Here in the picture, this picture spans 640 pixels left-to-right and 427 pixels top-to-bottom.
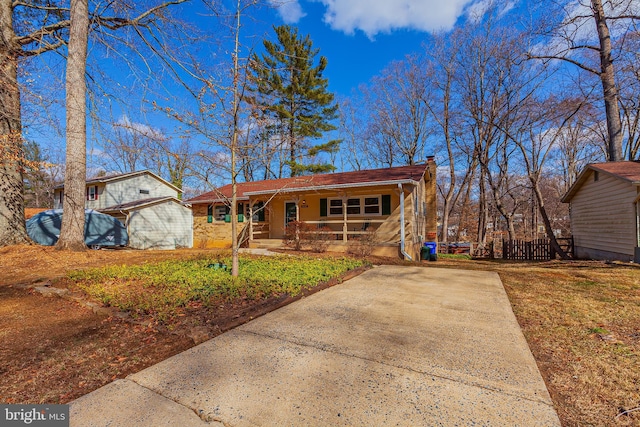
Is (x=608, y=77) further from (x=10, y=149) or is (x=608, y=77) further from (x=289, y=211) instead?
(x=10, y=149)

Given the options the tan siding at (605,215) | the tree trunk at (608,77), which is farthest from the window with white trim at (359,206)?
the tree trunk at (608,77)

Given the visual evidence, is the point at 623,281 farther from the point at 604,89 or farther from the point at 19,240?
the point at 19,240

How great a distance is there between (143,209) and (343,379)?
1906 cm

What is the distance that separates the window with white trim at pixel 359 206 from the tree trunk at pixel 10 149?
10277 mm

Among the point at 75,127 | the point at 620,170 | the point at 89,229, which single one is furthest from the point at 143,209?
the point at 620,170

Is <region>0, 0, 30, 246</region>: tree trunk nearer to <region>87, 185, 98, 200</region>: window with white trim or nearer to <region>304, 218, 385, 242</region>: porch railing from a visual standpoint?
<region>304, 218, 385, 242</region>: porch railing

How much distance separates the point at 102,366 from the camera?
2.41 metres

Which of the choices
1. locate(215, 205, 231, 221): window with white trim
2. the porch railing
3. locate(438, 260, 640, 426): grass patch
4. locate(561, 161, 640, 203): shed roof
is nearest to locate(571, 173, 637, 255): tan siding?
locate(561, 161, 640, 203): shed roof

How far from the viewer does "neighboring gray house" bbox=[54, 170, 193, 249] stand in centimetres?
1730

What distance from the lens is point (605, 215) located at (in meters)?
10.5

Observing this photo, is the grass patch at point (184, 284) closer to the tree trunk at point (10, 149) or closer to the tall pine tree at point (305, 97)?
the tree trunk at point (10, 149)

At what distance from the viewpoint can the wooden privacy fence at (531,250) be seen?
13242 mm

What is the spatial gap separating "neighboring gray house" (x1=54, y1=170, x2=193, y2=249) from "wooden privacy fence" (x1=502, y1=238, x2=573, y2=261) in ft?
63.0

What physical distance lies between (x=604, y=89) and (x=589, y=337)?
13.5 m
